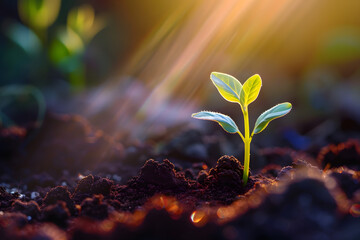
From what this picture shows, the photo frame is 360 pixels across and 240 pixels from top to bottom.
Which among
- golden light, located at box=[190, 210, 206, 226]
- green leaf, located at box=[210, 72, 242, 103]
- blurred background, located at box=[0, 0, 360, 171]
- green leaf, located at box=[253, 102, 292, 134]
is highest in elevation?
blurred background, located at box=[0, 0, 360, 171]

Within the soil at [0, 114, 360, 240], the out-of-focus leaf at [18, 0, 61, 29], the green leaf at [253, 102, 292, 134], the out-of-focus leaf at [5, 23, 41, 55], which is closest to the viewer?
the soil at [0, 114, 360, 240]

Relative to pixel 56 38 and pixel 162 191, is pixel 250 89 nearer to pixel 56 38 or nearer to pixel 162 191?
pixel 162 191

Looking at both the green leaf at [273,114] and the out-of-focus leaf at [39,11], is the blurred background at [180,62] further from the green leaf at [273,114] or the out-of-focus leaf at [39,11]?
the green leaf at [273,114]

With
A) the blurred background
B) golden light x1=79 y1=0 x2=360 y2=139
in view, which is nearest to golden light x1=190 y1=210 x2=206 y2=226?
the blurred background

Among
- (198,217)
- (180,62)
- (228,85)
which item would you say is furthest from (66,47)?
(198,217)

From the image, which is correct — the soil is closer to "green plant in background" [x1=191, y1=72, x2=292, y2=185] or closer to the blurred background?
"green plant in background" [x1=191, y1=72, x2=292, y2=185]
